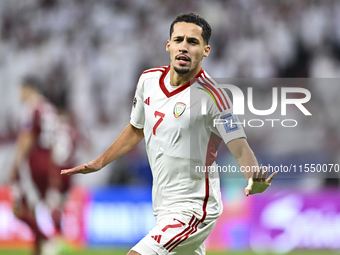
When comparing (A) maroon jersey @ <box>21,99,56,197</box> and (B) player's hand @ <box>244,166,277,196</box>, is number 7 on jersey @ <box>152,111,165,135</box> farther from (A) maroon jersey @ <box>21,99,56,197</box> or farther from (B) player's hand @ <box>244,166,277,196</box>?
(A) maroon jersey @ <box>21,99,56,197</box>

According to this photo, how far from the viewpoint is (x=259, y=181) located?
2795mm

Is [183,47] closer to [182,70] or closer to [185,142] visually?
[182,70]

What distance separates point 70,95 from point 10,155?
5.84ft

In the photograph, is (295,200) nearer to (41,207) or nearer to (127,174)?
(127,174)

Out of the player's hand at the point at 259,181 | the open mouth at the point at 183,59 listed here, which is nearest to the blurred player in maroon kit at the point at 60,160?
the open mouth at the point at 183,59

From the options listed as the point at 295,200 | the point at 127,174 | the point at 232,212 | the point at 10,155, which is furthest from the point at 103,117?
the point at 295,200

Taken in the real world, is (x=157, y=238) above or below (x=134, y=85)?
below

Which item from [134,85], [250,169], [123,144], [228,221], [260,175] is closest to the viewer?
[260,175]

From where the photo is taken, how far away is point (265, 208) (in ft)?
24.3

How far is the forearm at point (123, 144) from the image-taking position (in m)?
3.73

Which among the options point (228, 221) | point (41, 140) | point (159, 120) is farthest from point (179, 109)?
point (41, 140)

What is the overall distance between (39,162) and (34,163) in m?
0.08

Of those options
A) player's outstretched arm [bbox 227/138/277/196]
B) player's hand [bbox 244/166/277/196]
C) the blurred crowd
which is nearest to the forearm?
player's outstretched arm [bbox 227/138/277/196]

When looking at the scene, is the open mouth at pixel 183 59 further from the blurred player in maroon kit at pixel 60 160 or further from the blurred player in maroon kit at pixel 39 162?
the blurred player in maroon kit at pixel 60 160
